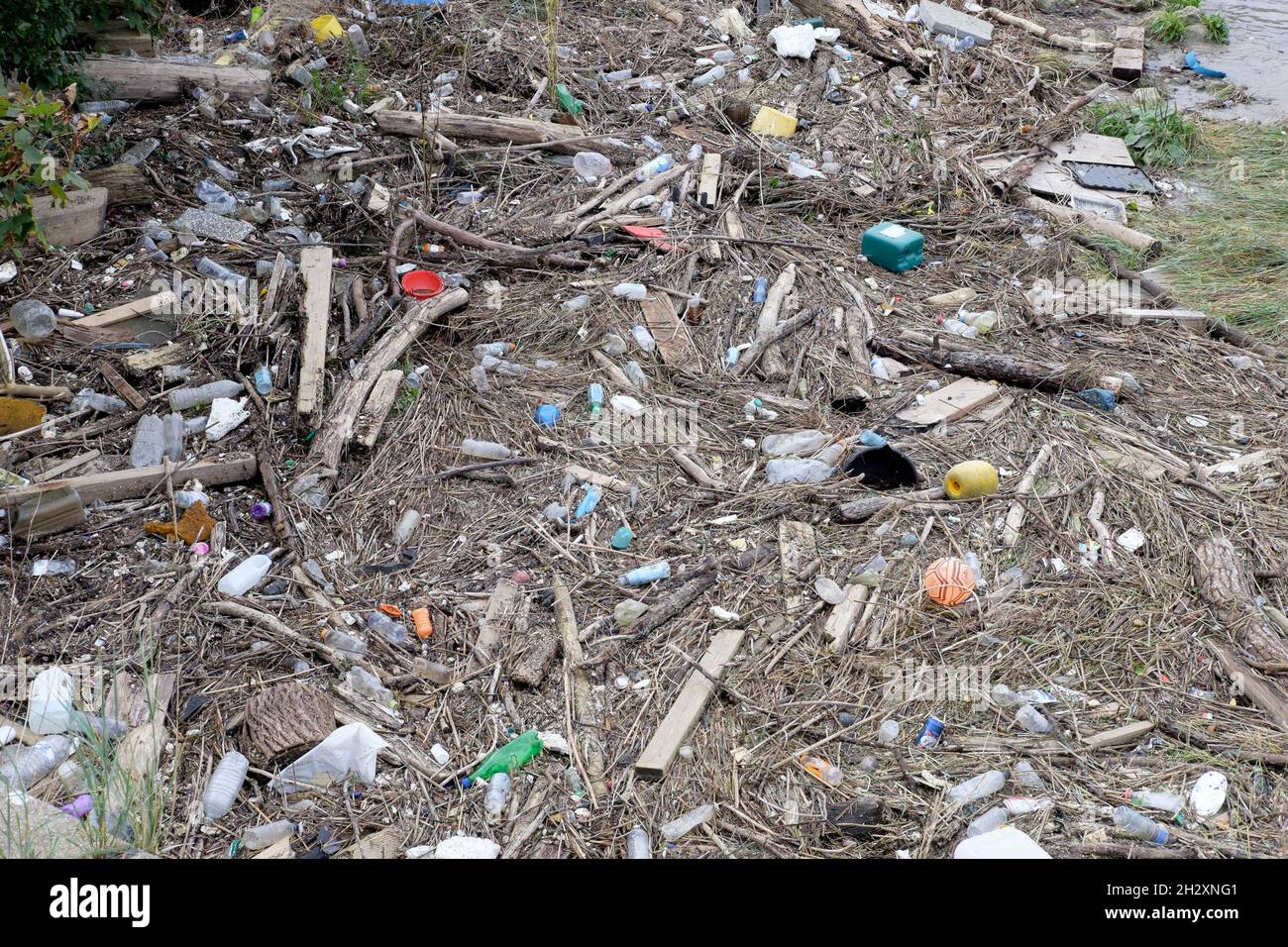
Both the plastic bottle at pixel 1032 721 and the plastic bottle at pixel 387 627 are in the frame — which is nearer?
the plastic bottle at pixel 1032 721

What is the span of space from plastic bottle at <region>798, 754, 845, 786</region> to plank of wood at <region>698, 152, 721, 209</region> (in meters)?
3.46

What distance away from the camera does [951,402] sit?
4.29 m

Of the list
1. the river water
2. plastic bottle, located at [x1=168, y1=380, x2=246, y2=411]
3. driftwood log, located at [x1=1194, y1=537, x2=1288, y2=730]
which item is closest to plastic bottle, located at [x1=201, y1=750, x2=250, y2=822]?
plastic bottle, located at [x1=168, y1=380, x2=246, y2=411]

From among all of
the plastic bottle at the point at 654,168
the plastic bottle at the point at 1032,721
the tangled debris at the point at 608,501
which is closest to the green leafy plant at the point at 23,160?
the tangled debris at the point at 608,501

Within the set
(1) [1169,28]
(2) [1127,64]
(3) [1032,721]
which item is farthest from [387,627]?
(1) [1169,28]

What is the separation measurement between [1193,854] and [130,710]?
2.95 meters

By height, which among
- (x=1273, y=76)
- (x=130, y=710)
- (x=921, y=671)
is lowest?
(x=130, y=710)

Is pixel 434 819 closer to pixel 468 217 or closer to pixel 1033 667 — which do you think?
pixel 1033 667

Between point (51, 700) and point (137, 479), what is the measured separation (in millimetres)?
978

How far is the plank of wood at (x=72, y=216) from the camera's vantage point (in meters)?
4.59

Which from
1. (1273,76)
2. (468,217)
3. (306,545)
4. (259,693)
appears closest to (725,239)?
(468,217)

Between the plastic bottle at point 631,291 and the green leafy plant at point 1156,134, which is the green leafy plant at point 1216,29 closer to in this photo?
the green leafy plant at point 1156,134

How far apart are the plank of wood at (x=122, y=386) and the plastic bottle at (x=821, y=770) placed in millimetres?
2905

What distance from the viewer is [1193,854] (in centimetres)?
260
